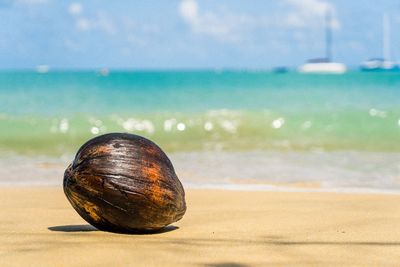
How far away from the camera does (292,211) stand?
532 centimetres

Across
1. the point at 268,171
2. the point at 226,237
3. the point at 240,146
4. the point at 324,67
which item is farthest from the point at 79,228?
the point at 324,67

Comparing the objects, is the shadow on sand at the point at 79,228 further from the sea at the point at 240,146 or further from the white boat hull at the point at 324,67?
the white boat hull at the point at 324,67

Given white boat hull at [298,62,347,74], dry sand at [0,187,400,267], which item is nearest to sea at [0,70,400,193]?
dry sand at [0,187,400,267]

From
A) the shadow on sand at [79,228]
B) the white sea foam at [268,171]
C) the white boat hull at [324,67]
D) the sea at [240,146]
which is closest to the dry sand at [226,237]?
the shadow on sand at [79,228]

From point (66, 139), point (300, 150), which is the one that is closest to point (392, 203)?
point (300, 150)

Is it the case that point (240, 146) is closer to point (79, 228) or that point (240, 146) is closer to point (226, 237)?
point (79, 228)

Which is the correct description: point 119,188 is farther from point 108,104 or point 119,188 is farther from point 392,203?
point 108,104

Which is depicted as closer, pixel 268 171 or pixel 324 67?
pixel 268 171

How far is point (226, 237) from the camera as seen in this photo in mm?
4195

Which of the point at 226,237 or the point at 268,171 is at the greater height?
the point at 226,237

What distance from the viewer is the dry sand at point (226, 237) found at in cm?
360

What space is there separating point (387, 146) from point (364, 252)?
9.84 meters

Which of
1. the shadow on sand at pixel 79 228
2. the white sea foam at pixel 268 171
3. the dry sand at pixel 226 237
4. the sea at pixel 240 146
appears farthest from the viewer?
the sea at pixel 240 146

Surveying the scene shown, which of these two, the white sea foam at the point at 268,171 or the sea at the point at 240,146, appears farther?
the sea at the point at 240,146
